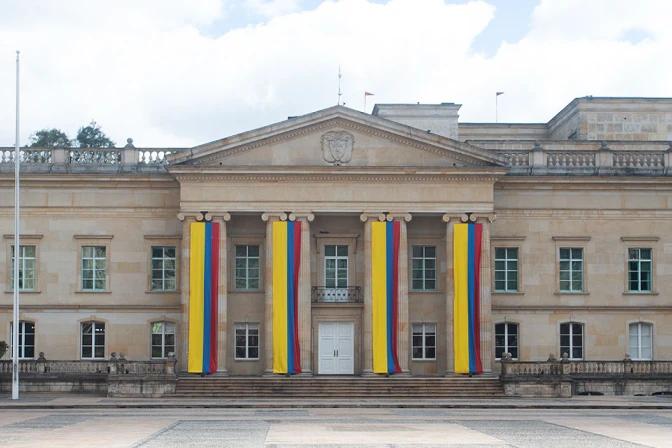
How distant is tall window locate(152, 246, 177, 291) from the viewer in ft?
168

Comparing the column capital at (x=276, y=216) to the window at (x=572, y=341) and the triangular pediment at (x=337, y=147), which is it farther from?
the window at (x=572, y=341)

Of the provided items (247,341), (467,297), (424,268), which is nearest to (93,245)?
(247,341)

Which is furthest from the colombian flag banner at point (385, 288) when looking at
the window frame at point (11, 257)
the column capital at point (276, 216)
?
the window frame at point (11, 257)

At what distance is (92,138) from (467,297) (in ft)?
210

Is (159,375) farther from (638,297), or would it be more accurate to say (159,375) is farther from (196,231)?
(638,297)

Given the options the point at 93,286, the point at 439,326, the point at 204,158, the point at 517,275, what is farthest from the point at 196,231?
the point at 517,275

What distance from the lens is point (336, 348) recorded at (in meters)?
50.4

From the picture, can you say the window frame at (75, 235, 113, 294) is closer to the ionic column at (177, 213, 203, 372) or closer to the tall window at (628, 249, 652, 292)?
the ionic column at (177, 213, 203, 372)

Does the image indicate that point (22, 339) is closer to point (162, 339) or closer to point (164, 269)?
point (162, 339)

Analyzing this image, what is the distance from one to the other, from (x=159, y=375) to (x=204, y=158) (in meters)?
10.4

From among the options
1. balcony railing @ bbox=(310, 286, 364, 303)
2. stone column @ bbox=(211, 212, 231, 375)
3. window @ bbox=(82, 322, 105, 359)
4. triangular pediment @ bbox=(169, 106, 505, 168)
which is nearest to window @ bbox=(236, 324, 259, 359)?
stone column @ bbox=(211, 212, 231, 375)

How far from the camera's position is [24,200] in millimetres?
51094

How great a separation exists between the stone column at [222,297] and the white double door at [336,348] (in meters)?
4.75

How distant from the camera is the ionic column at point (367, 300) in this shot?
48.4 meters
